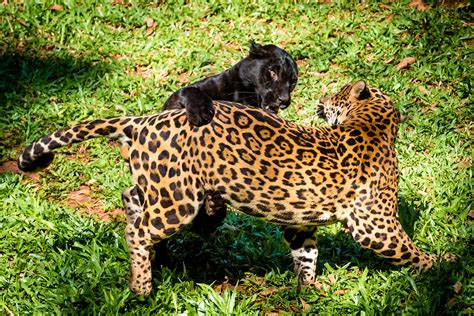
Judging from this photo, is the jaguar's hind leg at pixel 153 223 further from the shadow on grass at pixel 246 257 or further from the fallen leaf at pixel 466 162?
the fallen leaf at pixel 466 162

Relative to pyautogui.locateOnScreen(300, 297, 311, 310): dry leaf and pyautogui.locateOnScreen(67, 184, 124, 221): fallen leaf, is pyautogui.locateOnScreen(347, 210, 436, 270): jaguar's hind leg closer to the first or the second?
pyautogui.locateOnScreen(300, 297, 311, 310): dry leaf

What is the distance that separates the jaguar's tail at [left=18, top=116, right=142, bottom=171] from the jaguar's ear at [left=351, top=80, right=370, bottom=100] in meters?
1.95

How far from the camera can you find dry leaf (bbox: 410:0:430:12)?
11.3 meters

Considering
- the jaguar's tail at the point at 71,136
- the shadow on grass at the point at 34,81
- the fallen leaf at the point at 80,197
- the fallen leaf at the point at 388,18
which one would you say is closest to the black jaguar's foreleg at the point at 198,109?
the jaguar's tail at the point at 71,136

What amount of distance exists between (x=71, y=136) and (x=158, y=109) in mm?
3599

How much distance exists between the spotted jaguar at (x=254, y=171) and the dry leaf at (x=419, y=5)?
5129 millimetres

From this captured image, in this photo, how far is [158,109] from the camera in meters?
9.91

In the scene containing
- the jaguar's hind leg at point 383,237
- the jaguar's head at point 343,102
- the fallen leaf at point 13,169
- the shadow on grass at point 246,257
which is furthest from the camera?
the fallen leaf at point 13,169

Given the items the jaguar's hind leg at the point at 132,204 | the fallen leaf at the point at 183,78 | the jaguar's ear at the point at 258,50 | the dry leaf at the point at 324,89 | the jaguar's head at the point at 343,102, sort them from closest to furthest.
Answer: the jaguar's hind leg at the point at 132,204, the jaguar's head at the point at 343,102, the jaguar's ear at the point at 258,50, the dry leaf at the point at 324,89, the fallen leaf at the point at 183,78

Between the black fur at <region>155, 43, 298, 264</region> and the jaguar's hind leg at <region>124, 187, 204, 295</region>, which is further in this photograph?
the black fur at <region>155, 43, 298, 264</region>

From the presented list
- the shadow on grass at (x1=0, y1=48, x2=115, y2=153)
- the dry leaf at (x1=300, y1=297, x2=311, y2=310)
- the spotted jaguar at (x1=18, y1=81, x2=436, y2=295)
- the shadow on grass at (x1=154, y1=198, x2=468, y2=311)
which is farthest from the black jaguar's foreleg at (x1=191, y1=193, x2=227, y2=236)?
the shadow on grass at (x1=0, y1=48, x2=115, y2=153)

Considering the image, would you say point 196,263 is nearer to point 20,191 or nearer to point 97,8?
point 20,191

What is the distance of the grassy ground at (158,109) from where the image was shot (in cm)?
672

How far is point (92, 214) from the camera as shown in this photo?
8.16 metres
